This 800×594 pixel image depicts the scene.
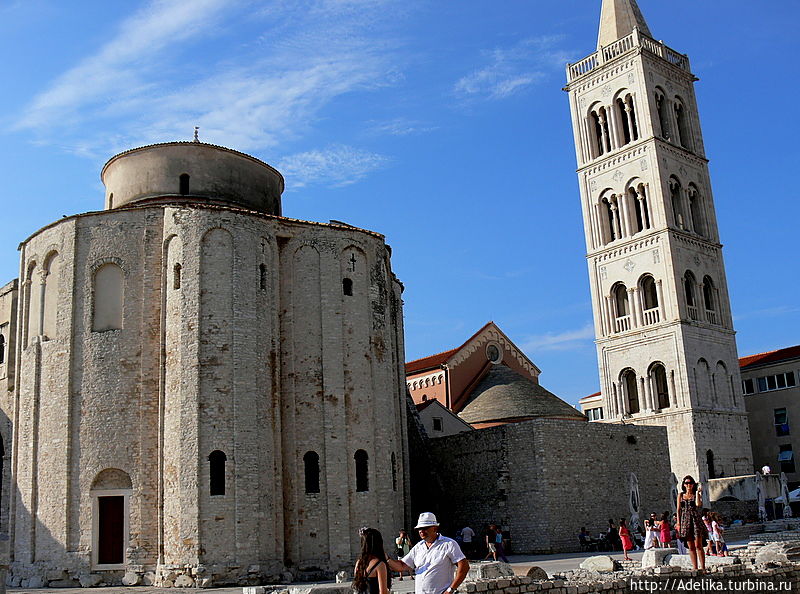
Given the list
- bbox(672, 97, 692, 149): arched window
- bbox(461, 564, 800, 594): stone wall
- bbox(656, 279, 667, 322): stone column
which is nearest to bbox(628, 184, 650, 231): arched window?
bbox(656, 279, 667, 322): stone column

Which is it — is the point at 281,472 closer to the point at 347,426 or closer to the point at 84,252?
the point at 347,426

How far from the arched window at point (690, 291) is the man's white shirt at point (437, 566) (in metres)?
38.0

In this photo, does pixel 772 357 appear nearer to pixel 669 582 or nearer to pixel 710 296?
pixel 710 296

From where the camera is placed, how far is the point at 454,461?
31.3 m

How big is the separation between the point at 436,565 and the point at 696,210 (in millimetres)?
42557

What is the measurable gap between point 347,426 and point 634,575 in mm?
14123

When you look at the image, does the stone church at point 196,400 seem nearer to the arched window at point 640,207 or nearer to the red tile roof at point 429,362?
the red tile roof at point 429,362

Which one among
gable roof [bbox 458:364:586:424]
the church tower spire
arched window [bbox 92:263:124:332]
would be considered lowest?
gable roof [bbox 458:364:586:424]

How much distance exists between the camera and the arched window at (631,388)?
44.0 metres

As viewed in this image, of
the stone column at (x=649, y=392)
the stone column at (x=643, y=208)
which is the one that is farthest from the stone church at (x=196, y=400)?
the stone column at (x=643, y=208)

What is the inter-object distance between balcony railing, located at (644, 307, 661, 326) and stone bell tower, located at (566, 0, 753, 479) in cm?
6

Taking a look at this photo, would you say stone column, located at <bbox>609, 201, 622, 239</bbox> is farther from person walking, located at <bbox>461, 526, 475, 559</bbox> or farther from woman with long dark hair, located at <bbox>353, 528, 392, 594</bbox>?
woman with long dark hair, located at <bbox>353, 528, 392, 594</bbox>

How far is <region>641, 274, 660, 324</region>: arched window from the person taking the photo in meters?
43.5

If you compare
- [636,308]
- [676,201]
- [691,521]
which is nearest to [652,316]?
[636,308]
